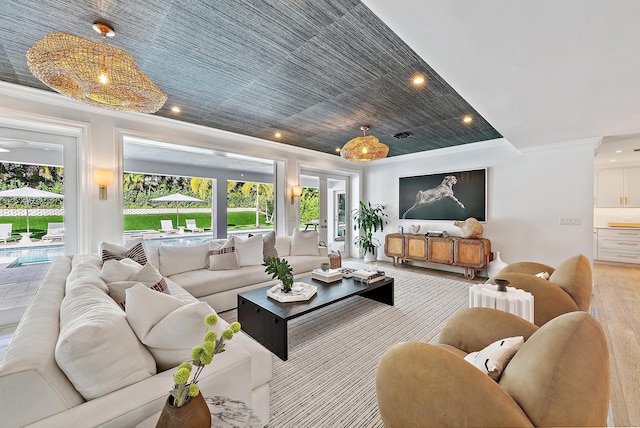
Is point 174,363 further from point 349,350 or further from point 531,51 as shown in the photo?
point 531,51

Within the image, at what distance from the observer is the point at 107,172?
3.27 meters

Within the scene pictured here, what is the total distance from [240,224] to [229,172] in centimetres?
174

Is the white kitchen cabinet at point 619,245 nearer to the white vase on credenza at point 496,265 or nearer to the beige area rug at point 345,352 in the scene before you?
the white vase on credenza at point 496,265

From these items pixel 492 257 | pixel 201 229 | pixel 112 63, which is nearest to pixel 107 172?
pixel 112 63

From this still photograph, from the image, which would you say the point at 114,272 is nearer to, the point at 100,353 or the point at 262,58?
the point at 100,353

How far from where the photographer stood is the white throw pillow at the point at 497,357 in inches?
42.8

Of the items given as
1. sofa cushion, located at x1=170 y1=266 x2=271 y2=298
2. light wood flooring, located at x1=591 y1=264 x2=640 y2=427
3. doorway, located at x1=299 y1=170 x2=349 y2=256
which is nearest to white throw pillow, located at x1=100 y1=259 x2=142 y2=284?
sofa cushion, located at x1=170 y1=266 x2=271 y2=298

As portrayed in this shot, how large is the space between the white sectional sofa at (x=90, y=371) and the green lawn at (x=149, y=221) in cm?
241

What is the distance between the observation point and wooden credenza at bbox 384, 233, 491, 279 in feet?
15.4

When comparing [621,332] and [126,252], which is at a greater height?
[126,252]

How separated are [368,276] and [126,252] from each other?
2.78 metres

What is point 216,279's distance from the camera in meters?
3.24

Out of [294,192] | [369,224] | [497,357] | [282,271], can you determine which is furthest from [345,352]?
[369,224]

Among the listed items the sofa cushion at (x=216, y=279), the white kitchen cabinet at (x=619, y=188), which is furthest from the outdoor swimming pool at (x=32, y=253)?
the white kitchen cabinet at (x=619, y=188)
